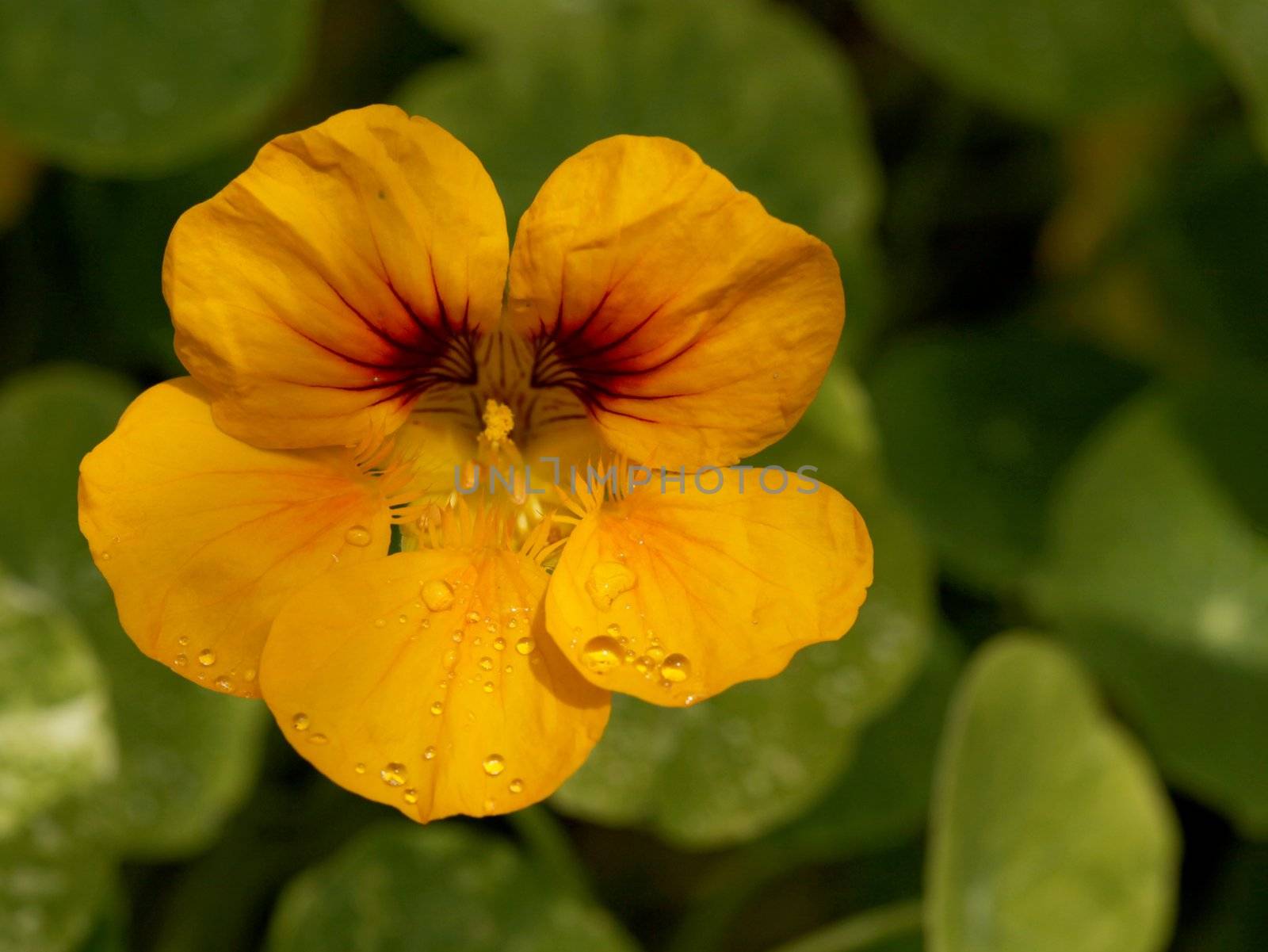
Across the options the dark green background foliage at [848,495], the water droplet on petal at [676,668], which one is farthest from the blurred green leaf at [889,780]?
the water droplet on petal at [676,668]

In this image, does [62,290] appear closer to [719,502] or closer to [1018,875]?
[719,502]

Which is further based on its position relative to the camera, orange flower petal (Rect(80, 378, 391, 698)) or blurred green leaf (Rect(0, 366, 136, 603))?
blurred green leaf (Rect(0, 366, 136, 603))

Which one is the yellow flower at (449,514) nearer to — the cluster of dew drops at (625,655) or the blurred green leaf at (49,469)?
the cluster of dew drops at (625,655)

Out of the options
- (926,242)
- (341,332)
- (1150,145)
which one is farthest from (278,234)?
(1150,145)

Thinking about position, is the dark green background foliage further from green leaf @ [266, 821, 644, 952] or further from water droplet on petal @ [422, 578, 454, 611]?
water droplet on petal @ [422, 578, 454, 611]

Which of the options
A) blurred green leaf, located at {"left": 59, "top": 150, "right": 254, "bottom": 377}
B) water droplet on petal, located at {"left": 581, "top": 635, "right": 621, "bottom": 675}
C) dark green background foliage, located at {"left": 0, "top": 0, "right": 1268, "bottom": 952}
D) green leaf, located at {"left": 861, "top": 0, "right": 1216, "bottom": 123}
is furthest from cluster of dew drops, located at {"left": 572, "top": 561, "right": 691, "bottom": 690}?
green leaf, located at {"left": 861, "top": 0, "right": 1216, "bottom": 123}

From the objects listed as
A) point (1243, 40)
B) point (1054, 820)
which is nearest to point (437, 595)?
point (1054, 820)

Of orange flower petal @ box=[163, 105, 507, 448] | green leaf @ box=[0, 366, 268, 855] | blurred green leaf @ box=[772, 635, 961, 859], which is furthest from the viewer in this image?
blurred green leaf @ box=[772, 635, 961, 859]
